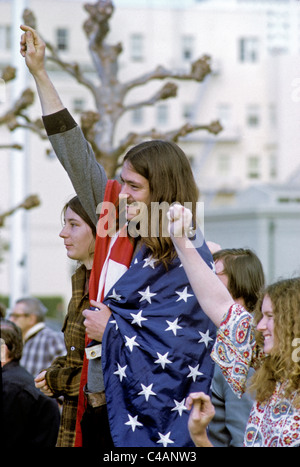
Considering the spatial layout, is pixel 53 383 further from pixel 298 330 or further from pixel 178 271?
pixel 298 330

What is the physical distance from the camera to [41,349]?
7.26 metres

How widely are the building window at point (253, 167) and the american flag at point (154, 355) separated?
3797cm

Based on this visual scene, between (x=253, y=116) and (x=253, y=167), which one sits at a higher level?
(x=253, y=116)

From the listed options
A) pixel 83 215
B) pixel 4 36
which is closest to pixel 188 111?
pixel 4 36

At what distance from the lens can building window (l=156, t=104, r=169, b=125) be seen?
3759 centimetres

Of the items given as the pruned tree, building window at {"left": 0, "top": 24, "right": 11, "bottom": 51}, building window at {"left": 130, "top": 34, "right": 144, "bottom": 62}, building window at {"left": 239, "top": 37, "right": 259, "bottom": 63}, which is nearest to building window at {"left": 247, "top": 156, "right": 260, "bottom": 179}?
building window at {"left": 239, "top": 37, "right": 259, "bottom": 63}

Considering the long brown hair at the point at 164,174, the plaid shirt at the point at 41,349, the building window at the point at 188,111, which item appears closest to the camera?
the long brown hair at the point at 164,174

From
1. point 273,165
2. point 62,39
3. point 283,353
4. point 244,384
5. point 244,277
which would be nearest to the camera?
point 283,353

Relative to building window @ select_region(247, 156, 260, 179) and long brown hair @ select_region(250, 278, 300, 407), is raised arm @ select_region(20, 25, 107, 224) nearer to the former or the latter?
long brown hair @ select_region(250, 278, 300, 407)

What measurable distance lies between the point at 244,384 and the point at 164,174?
705 mm

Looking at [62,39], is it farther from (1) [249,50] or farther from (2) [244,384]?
(2) [244,384]

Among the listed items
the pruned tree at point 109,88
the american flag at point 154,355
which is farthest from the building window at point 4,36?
the american flag at point 154,355

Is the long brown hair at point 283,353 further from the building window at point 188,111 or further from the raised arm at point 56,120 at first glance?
the building window at point 188,111

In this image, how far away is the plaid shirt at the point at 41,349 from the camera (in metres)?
7.16
